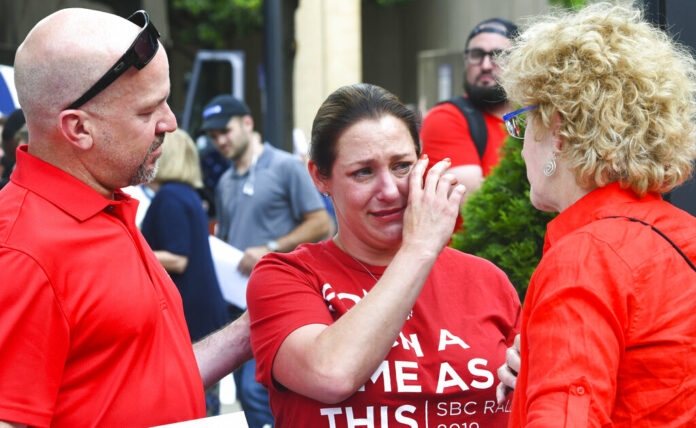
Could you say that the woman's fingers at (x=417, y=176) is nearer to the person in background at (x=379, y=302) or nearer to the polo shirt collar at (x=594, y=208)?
→ the person in background at (x=379, y=302)

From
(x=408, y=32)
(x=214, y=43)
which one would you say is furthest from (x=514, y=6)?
(x=214, y=43)

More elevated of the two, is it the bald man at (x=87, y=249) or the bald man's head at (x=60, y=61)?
the bald man's head at (x=60, y=61)

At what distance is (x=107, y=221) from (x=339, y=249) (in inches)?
28.7

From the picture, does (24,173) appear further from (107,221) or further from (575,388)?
(575,388)

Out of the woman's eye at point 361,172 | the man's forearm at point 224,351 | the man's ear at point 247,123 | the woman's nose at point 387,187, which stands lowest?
the man's forearm at point 224,351

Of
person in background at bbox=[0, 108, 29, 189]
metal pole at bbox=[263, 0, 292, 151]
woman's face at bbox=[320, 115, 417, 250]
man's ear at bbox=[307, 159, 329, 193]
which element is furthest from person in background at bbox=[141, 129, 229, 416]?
woman's face at bbox=[320, 115, 417, 250]

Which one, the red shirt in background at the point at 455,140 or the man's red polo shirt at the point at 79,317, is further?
the red shirt in background at the point at 455,140

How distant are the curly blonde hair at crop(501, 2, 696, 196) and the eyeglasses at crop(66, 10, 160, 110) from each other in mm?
897

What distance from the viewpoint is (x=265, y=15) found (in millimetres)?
7379

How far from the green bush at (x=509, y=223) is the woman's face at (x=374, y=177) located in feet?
2.87

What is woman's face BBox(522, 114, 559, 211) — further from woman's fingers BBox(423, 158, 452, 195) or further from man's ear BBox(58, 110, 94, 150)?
man's ear BBox(58, 110, 94, 150)

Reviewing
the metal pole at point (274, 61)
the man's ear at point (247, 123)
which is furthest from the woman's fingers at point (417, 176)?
the metal pole at point (274, 61)

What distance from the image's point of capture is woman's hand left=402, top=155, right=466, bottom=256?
2.10 meters

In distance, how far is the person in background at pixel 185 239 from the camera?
505 centimetres
